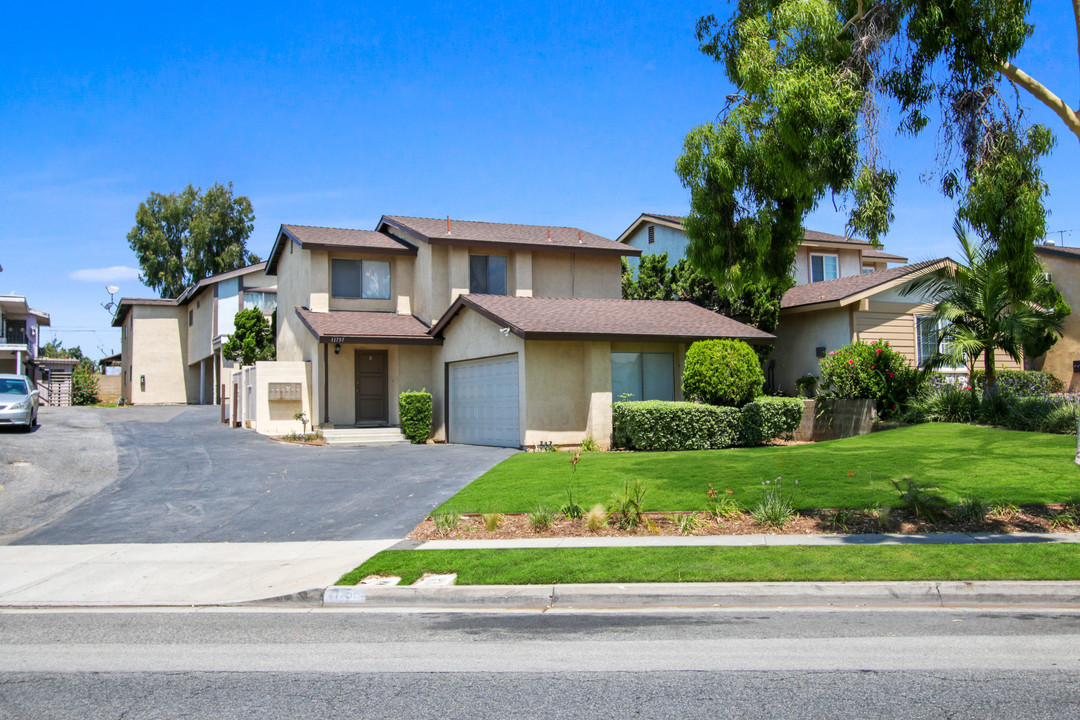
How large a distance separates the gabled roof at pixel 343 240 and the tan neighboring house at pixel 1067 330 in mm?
20602

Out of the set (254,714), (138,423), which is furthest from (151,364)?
(254,714)

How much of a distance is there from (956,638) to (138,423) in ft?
83.3

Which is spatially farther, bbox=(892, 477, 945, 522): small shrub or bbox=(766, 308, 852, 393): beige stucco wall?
bbox=(766, 308, 852, 393): beige stucco wall

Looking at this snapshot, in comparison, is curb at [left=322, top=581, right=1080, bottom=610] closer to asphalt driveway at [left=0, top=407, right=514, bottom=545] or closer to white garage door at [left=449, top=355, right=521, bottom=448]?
asphalt driveway at [left=0, top=407, right=514, bottom=545]

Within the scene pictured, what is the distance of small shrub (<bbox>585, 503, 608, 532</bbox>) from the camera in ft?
35.0

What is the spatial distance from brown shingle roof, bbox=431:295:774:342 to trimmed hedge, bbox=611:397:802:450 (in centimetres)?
198

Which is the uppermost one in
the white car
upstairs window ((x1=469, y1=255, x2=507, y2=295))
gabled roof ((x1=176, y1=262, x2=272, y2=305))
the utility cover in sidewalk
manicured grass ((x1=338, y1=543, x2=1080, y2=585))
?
gabled roof ((x1=176, y1=262, x2=272, y2=305))

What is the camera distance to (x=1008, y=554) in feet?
28.5

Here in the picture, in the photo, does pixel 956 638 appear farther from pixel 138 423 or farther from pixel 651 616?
pixel 138 423

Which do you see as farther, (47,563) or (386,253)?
(386,253)

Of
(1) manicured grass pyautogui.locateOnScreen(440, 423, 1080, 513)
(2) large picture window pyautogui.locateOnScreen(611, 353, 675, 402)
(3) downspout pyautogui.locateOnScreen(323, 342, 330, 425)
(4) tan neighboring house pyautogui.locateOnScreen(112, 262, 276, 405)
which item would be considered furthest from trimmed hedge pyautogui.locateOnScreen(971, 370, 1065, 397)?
(4) tan neighboring house pyautogui.locateOnScreen(112, 262, 276, 405)

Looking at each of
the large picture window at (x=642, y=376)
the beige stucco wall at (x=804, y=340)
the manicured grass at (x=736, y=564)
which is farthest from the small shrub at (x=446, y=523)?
the beige stucco wall at (x=804, y=340)

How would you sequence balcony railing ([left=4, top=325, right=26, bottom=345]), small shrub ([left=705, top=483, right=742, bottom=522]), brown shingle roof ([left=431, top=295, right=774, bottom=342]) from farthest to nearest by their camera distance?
1. balcony railing ([left=4, top=325, right=26, bottom=345])
2. brown shingle roof ([left=431, top=295, right=774, bottom=342])
3. small shrub ([left=705, top=483, right=742, bottom=522])

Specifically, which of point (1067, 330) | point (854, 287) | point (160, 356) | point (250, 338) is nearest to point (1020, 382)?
point (854, 287)
